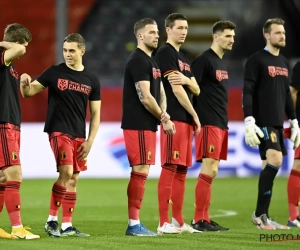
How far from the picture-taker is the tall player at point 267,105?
371 inches

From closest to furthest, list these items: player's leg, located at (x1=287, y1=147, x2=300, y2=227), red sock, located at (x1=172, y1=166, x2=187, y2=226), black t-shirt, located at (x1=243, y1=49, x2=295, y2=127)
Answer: red sock, located at (x1=172, y1=166, x2=187, y2=226) → black t-shirt, located at (x1=243, y1=49, x2=295, y2=127) → player's leg, located at (x1=287, y1=147, x2=300, y2=227)

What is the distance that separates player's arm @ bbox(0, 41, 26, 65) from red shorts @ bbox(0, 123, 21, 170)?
2.05 feet

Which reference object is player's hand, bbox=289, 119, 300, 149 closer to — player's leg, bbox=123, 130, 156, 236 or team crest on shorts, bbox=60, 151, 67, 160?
player's leg, bbox=123, 130, 156, 236

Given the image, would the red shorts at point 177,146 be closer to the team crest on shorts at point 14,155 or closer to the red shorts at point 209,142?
the red shorts at point 209,142

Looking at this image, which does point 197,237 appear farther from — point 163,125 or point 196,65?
point 196,65

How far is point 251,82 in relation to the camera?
31.1 ft

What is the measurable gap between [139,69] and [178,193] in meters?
1.50

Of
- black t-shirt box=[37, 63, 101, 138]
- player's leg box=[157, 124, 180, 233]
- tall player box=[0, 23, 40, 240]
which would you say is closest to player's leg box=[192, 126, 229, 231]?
player's leg box=[157, 124, 180, 233]

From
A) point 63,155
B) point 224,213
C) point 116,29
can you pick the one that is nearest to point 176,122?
point 63,155

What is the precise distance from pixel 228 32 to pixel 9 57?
118 inches

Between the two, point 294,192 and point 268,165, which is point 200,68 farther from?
point 294,192

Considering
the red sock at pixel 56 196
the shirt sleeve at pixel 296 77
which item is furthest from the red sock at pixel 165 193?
the shirt sleeve at pixel 296 77

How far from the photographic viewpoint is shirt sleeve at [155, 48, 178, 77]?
8.57 metres

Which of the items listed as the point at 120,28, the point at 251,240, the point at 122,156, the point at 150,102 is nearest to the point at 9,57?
the point at 150,102
